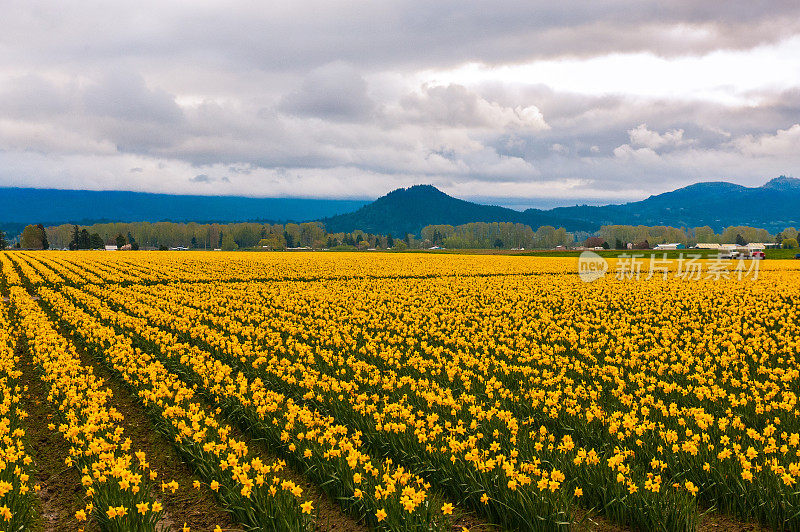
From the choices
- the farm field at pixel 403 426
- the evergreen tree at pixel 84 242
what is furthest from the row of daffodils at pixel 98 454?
Result: the evergreen tree at pixel 84 242

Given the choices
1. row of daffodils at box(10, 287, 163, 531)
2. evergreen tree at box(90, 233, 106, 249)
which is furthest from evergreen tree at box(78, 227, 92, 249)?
row of daffodils at box(10, 287, 163, 531)

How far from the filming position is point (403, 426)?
27.4 feet

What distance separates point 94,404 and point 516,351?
10.3m

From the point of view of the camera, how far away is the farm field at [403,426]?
6.49 meters

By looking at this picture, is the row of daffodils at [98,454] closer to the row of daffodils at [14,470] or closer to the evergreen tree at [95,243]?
the row of daffodils at [14,470]

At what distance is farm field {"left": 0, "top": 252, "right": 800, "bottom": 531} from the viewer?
649 cm

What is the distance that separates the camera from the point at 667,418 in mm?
8938

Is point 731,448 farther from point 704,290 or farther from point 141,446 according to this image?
point 704,290

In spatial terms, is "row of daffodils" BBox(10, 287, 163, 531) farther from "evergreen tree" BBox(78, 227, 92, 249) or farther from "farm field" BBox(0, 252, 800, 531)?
"evergreen tree" BBox(78, 227, 92, 249)

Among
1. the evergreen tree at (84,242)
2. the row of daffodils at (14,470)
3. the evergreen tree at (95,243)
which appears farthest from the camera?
the evergreen tree at (95,243)

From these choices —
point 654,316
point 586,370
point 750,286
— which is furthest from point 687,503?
point 750,286

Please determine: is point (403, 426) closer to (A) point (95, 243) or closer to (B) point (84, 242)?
(B) point (84, 242)

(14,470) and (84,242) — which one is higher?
(84,242)

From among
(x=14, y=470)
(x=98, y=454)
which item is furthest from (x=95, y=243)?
(x=98, y=454)
